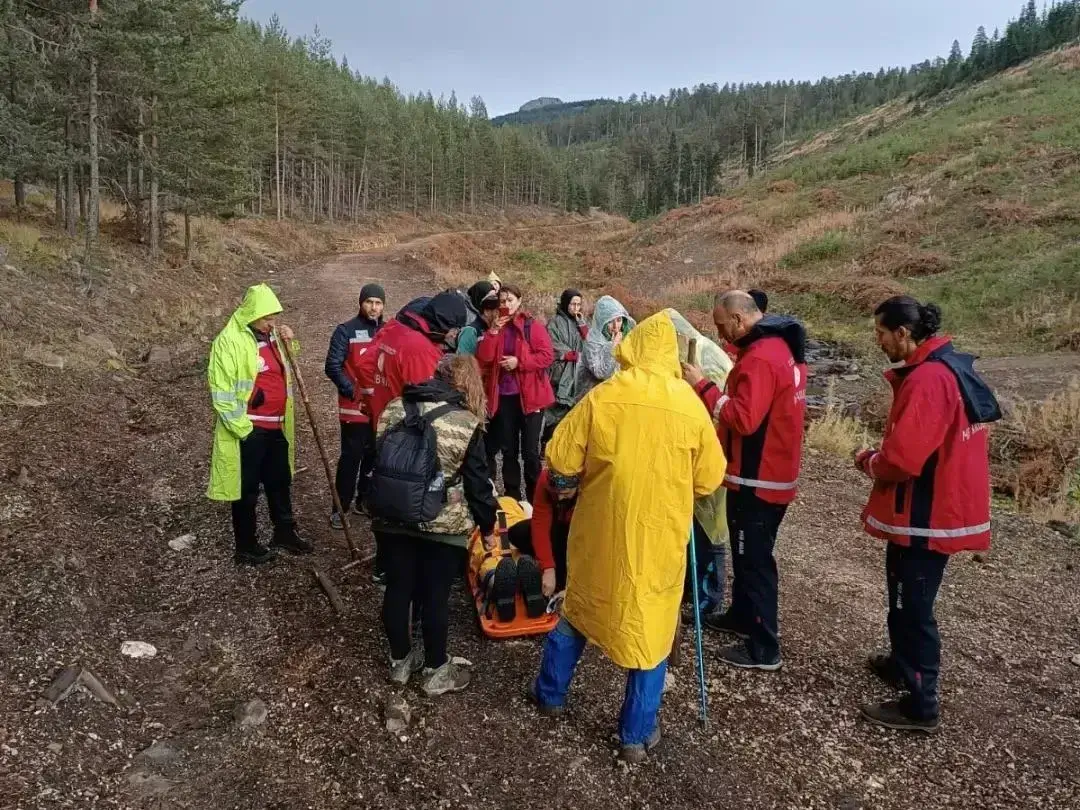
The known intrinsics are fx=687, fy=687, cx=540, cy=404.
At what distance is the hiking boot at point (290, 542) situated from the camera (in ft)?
17.0

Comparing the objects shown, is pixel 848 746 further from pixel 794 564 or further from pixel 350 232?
pixel 350 232

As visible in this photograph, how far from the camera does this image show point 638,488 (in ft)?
9.36

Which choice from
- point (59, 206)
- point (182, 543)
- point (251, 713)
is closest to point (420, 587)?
point (251, 713)

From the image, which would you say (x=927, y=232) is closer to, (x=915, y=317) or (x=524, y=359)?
(x=524, y=359)

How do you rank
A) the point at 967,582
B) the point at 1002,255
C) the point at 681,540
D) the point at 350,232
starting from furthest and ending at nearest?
the point at 350,232 → the point at 1002,255 → the point at 967,582 → the point at 681,540

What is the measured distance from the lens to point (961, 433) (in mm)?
3227

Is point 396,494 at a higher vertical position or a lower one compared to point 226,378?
lower

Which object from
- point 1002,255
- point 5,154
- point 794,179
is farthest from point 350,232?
point 1002,255

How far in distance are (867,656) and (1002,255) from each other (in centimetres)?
1777

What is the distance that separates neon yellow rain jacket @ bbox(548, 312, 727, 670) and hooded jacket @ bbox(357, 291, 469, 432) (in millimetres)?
911

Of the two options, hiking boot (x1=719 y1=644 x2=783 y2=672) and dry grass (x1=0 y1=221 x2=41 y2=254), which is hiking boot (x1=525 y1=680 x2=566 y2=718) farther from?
dry grass (x1=0 y1=221 x2=41 y2=254)

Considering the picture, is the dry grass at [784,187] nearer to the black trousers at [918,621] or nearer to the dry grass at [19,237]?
the dry grass at [19,237]

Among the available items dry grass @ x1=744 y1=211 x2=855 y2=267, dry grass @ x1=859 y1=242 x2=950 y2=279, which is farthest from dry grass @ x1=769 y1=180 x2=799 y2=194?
dry grass @ x1=859 y1=242 x2=950 y2=279

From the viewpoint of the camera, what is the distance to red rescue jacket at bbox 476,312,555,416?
536 cm
